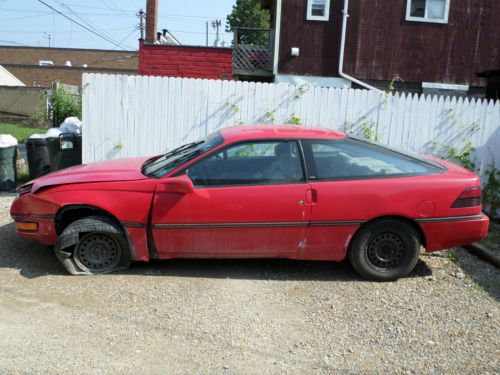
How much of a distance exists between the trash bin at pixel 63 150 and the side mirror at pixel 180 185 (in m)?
4.77

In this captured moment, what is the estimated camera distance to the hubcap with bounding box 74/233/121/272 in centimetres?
474

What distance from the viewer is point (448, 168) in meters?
5.02

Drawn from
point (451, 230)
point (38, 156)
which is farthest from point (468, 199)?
point (38, 156)

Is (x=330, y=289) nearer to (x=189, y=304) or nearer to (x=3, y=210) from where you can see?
(x=189, y=304)

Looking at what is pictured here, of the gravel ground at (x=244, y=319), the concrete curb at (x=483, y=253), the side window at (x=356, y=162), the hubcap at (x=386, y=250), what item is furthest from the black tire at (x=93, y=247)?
the concrete curb at (x=483, y=253)

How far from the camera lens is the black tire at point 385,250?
15.6 ft

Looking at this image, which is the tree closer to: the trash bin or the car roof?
the trash bin

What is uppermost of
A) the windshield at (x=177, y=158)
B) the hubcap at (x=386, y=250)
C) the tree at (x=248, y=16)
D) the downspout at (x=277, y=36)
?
the tree at (x=248, y=16)

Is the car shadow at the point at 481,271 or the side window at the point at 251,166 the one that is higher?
the side window at the point at 251,166

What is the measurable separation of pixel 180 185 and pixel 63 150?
4894 millimetres

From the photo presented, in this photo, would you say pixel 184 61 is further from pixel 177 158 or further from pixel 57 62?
pixel 57 62

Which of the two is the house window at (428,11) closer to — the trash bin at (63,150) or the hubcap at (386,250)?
the trash bin at (63,150)

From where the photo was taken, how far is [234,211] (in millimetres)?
Result: 4602

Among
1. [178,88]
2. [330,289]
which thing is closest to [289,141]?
[330,289]
